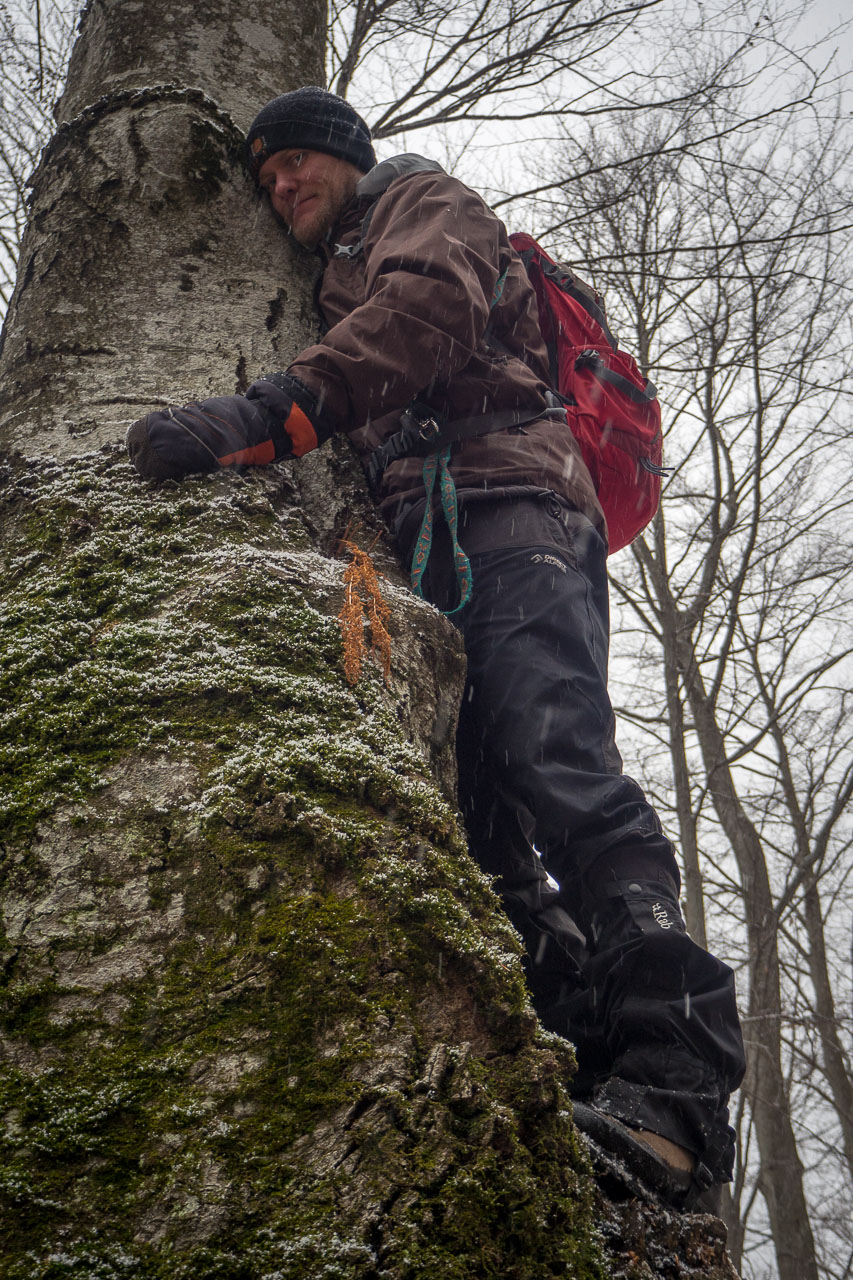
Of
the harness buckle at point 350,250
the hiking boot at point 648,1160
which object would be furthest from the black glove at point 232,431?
the hiking boot at point 648,1160

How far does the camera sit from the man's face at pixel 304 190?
2188 millimetres

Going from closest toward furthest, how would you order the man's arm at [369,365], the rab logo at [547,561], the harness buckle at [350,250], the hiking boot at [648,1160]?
the hiking boot at [648,1160]
the man's arm at [369,365]
the rab logo at [547,561]
the harness buckle at [350,250]

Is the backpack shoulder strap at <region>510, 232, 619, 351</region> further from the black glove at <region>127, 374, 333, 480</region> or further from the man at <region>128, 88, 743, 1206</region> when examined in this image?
the black glove at <region>127, 374, 333, 480</region>

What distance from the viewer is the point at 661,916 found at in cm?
165

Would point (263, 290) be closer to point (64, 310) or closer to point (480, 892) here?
point (64, 310)

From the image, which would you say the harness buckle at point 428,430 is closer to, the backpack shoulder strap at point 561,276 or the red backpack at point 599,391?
the red backpack at point 599,391

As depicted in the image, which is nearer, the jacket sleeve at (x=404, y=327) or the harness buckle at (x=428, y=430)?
the jacket sleeve at (x=404, y=327)

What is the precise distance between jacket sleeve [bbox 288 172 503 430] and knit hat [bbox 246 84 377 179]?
0.45 meters

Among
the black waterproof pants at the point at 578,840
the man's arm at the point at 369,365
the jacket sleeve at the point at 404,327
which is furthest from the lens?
the jacket sleeve at the point at 404,327

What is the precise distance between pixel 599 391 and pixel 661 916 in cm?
129

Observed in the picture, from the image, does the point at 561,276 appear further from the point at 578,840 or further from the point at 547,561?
the point at 578,840

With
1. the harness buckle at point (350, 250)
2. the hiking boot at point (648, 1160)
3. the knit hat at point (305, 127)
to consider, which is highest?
the knit hat at point (305, 127)

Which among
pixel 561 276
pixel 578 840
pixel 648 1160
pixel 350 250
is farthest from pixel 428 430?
pixel 648 1160

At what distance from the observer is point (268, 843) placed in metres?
1.08
